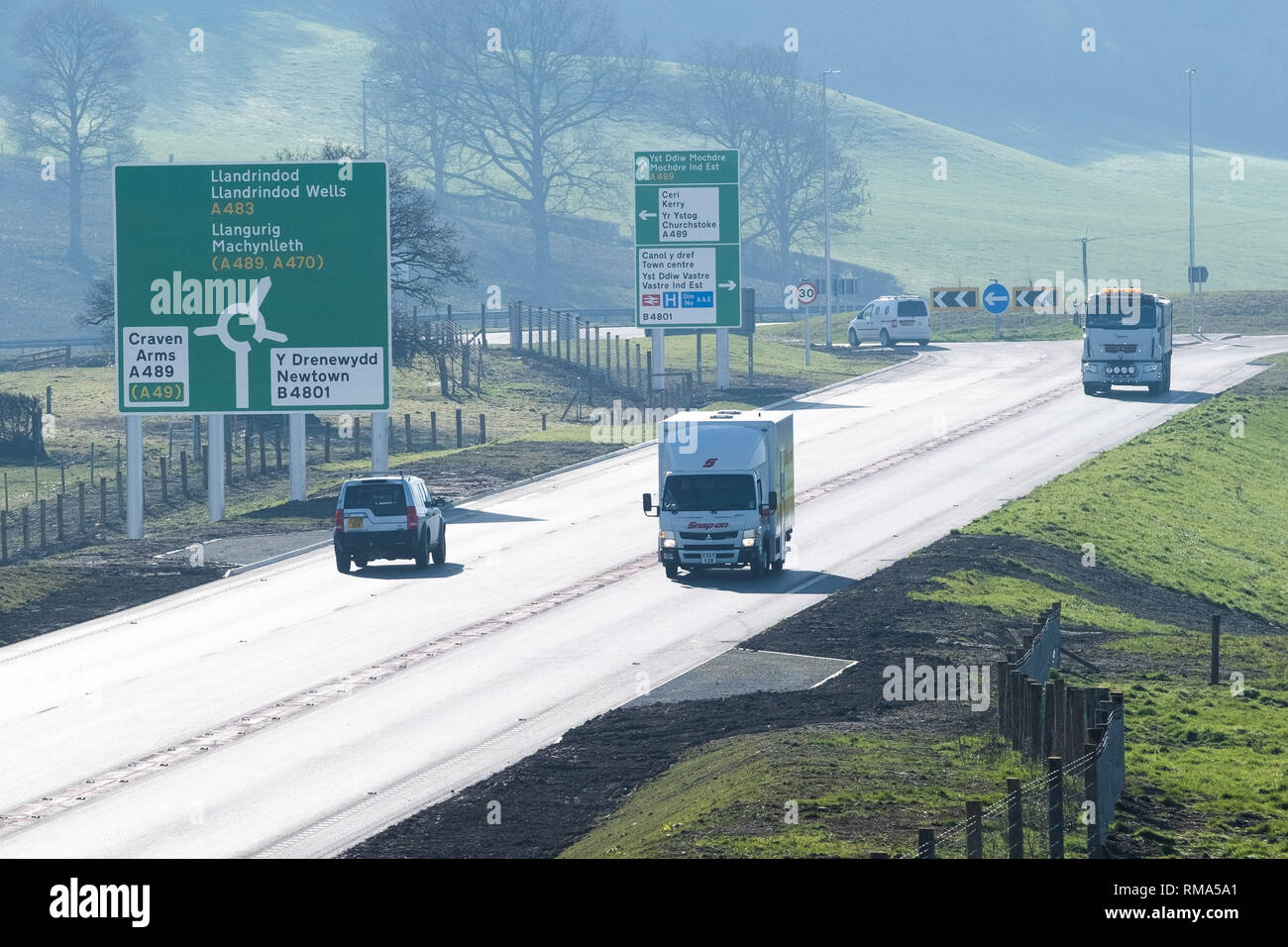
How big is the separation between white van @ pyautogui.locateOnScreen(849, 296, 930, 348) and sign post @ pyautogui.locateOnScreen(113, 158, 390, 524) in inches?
1764

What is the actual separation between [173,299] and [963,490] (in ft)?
66.1

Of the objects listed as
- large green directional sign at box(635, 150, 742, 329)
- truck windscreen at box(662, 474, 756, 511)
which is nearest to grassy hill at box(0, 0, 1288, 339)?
large green directional sign at box(635, 150, 742, 329)

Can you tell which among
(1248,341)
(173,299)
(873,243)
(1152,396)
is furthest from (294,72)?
(173,299)

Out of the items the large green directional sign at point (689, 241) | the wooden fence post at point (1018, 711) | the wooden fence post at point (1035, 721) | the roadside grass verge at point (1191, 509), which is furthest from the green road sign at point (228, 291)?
the wooden fence post at point (1035, 721)

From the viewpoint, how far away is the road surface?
2203cm

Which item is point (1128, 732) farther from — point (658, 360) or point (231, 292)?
point (658, 360)

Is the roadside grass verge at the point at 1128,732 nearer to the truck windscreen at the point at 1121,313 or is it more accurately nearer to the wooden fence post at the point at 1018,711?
the wooden fence post at the point at 1018,711

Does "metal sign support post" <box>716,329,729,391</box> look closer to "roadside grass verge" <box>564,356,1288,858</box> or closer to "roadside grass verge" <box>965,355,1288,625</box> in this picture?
"roadside grass verge" <box>965,355,1288,625</box>

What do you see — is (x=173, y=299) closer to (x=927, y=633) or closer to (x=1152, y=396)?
(x=927, y=633)

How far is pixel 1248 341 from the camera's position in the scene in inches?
3273

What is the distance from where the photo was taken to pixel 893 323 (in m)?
86.1

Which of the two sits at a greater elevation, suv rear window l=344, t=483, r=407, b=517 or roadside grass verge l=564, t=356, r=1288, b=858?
suv rear window l=344, t=483, r=407, b=517

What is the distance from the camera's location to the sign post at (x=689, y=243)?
67250mm

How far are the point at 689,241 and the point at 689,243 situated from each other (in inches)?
2.7
